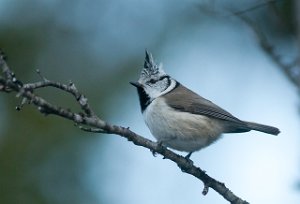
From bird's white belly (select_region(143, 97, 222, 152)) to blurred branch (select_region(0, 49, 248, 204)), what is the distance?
710 mm

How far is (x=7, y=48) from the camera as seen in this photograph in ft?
31.3

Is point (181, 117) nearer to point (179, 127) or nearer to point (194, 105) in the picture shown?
point (179, 127)

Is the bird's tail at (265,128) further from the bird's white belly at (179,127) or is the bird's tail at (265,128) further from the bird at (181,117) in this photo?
the bird's white belly at (179,127)

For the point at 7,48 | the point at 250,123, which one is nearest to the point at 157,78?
the point at 250,123

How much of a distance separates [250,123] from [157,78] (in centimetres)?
79

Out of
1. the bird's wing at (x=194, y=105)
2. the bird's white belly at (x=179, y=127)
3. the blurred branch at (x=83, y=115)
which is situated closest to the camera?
the blurred branch at (x=83, y=115)

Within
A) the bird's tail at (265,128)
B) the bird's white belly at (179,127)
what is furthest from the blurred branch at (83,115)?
the bird's tail at (265,128)

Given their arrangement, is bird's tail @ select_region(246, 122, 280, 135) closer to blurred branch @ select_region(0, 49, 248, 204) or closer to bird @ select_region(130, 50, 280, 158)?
bird @ select_region(130, 50, 280, 158)

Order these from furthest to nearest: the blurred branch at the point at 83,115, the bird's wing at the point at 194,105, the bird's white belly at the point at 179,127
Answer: the bird's wing at the point at 194,105 < the bird's white belly at the point at 179,127 < the blurred branch at the point at 83,115

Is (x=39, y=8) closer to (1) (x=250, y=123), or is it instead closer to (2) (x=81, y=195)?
(2) (x=81, y=195)

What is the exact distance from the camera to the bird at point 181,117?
18.6ft

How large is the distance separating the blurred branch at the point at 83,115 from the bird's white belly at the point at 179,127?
2.33 feet

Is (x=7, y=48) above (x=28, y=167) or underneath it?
above

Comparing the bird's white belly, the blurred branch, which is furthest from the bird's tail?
the blurred branch
